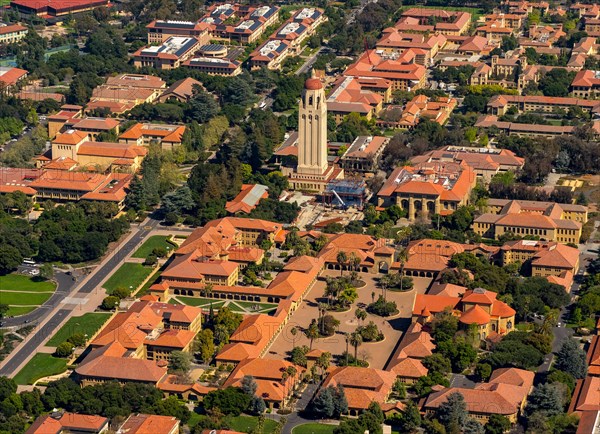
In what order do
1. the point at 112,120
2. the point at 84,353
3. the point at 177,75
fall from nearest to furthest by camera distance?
1. the point at 84,353
2. the point at 112,120
3. the point at 177,75

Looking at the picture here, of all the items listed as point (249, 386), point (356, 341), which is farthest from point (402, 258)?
point (249, 386)

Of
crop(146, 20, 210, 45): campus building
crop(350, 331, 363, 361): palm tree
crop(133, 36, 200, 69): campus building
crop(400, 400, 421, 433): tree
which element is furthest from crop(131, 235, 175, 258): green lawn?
crop(146, 20, 210, 45): campus building

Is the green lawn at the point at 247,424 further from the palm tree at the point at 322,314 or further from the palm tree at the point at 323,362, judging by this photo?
the palm tree at the point at 322,314

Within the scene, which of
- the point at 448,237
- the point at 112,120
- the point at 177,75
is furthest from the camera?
the point at 177,75

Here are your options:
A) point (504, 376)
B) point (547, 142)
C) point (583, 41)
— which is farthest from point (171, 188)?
point (583, 41)

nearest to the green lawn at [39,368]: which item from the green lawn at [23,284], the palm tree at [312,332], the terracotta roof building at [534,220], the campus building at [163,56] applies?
the green lawn at [23,284]

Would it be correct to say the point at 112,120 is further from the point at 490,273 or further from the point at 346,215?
the point at 490,273

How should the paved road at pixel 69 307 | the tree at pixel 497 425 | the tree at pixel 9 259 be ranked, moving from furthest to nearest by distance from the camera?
1. the tree at pixel 9 259
2. the paved road at pixel 69 307
3. the tree at pixel 497 425
